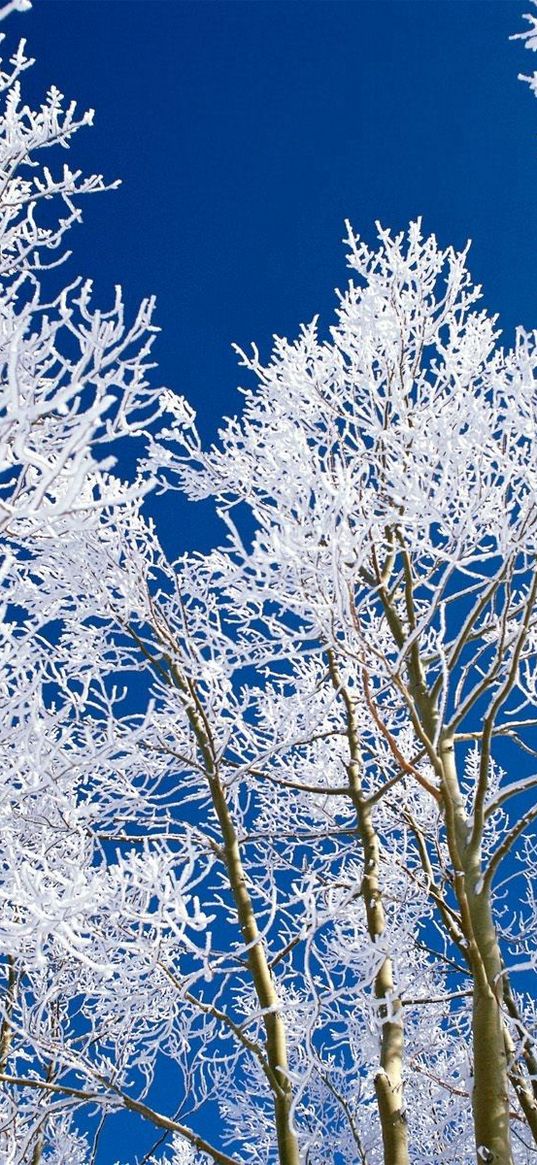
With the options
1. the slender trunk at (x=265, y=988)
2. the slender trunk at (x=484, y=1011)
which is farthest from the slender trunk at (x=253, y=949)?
the slender trunk at (x=484, y=1011)

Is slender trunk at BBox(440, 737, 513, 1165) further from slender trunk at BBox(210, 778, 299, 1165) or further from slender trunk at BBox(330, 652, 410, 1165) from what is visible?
slender trunk at BBox(210, 778, 299, 1165)

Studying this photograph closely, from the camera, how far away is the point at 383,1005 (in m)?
4.95

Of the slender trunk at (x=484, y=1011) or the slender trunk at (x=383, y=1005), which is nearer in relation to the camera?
the slender trunk at (x=484, y=1011)

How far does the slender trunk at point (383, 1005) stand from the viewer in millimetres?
4473

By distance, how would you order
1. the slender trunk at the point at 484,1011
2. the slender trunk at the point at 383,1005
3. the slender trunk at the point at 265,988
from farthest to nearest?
the slender trunk at the point at 383,1005 → the slender trunk at the point at 265,988 → the slender trunk at the point at 484,1011

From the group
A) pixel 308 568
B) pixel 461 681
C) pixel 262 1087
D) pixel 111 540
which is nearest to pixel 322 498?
pixel 308 568

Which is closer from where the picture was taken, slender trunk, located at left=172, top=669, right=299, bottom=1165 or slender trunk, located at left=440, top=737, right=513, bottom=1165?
slender trunk, located at left=440, top=737, right=513, bottom=1165

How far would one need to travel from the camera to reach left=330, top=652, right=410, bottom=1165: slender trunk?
4473mm

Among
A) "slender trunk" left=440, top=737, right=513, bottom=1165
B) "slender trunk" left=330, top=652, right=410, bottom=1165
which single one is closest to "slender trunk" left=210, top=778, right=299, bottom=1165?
"slender trunk" left=330, top=652, right=410, bottom=1165

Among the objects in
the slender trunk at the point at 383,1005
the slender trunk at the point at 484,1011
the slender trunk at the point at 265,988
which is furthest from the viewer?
A: the slender trunk at the point at 383,1005

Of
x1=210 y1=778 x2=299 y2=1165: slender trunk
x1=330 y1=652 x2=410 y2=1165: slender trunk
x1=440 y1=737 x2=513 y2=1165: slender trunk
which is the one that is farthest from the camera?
x1=330 y1=652 x2=410 y2=1165: slender trunk

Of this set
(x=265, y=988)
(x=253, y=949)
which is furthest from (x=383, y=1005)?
(x=253, y=949)

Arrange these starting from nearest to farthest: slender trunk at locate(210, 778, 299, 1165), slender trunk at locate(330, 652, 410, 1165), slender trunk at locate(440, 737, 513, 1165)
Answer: slender trunk at locate(440, 737, 513, 1165)
slender trunk at locate(210, 778, 299, 1165)
slender trunk at locate(330, 652, 410, 1165)

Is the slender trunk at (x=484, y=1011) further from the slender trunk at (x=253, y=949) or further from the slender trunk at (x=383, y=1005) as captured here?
the slender trunk at (x=253, y=949)
